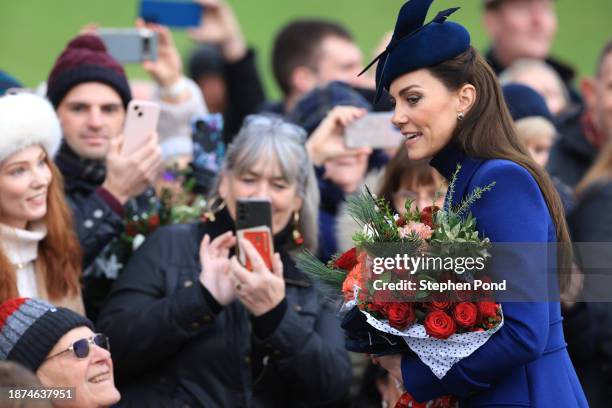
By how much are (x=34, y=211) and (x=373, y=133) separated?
176cm

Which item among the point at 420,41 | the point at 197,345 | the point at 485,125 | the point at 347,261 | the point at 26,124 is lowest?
the point at 197,345

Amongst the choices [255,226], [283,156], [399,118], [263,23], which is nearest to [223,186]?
[283,156]

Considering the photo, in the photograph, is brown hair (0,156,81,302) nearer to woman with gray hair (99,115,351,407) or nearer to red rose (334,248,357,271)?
woman with gray hair (99,115,351,407)

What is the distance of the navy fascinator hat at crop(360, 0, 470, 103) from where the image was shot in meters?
3.21

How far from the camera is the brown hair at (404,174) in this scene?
4762 mm

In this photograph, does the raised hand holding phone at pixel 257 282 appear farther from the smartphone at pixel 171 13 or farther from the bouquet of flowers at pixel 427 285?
the smartphone at pixel 171 13

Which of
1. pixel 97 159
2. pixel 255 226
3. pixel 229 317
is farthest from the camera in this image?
pixel 97 159

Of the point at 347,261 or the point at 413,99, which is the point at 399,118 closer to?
the point at 413,99

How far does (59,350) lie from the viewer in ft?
11.6

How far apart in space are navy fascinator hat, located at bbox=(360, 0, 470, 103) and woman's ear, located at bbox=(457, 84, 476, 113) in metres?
0.11

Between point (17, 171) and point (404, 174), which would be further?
point (404, 174)

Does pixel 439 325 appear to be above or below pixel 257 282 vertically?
above

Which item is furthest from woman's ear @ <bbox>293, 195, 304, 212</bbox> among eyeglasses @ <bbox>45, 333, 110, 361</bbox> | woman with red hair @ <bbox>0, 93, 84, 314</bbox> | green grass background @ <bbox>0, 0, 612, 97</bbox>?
green grass background @ <bbox>0, 0, 612, 97</bbox>

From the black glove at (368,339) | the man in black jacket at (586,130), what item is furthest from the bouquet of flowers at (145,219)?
the man in black jacket at (586,130)
